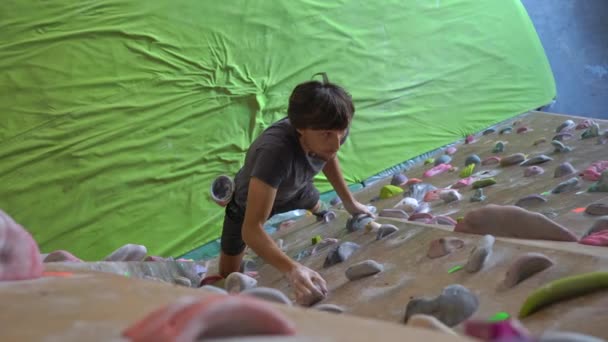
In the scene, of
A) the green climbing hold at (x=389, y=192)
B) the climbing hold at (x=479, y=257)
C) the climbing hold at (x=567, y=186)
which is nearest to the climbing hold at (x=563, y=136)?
the green climbing hold at (x=389, y=192)

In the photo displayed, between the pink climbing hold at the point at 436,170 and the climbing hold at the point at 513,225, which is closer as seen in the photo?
the climbing hold at the point at 513,225

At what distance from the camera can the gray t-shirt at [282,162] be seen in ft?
5.85

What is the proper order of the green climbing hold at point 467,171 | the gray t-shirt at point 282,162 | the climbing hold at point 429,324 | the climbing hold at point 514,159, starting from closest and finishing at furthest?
the climbing hold at point 429,324
the gray t-shirt at point 282,162
the climbing hold at point 514,159
the green climbing hold at point 467,171

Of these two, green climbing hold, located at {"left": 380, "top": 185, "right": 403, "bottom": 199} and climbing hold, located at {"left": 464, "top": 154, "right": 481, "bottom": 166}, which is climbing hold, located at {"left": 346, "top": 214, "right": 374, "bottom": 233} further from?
climbing hold, located at {"left": 464, "top": 154, "right": 481, "bottom": 166}

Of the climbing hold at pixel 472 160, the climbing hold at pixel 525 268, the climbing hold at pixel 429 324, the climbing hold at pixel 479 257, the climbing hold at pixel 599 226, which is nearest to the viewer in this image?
the climbing hold at pixel 429 324

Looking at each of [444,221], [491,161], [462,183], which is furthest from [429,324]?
[491,161]

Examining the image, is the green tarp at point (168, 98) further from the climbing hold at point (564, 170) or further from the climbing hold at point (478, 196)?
the climbing hold at point (564, 170)

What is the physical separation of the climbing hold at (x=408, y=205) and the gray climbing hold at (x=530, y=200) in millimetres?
452

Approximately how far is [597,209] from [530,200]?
276 mm

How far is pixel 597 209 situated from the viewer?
1.53 m

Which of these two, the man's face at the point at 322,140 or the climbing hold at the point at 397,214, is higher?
the man's face at the point at 322,140

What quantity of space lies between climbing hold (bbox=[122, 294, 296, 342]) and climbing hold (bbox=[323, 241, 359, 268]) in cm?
109

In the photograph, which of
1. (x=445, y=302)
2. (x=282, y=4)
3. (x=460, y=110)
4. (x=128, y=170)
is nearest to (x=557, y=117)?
(x=460, y=110)

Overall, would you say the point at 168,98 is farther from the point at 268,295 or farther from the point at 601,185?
the point at 268,295
